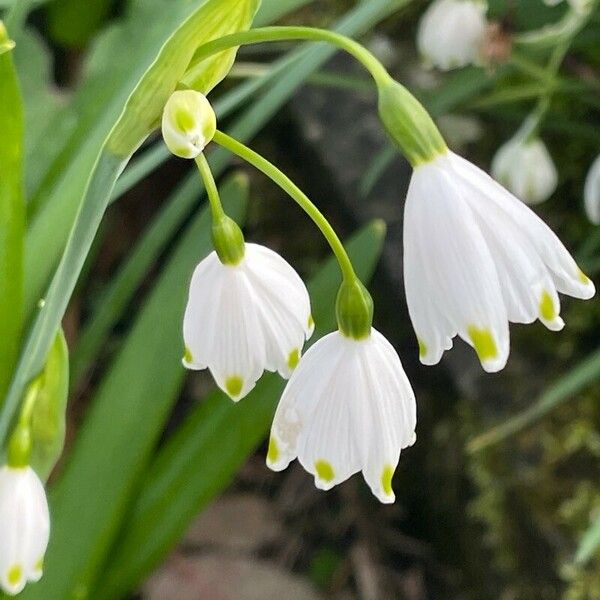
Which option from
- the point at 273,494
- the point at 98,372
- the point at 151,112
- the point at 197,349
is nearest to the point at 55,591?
the point at 197,349

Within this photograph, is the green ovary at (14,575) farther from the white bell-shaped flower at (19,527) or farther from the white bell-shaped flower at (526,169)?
the white bell-shaped flower at (526,169)

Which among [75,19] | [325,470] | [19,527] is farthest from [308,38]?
[75,19]

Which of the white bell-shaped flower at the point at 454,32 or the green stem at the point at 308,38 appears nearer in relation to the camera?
the green stem at the point at 308,38

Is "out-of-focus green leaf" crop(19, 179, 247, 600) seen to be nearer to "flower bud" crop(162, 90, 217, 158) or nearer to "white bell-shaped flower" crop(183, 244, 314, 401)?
"white bell-shaped flower" crop(183, 244, 314, 401)

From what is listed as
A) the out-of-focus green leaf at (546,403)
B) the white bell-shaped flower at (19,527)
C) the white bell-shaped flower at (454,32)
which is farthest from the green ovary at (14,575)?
the white bell-shaped flower at (454,32)

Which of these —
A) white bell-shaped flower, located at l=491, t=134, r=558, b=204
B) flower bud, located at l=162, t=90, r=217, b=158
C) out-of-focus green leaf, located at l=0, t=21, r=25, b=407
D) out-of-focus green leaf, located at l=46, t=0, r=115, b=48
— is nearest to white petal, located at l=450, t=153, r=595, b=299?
flower bud, located at l=162, t=90, r=217, b=158

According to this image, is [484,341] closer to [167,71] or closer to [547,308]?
[547,308]
